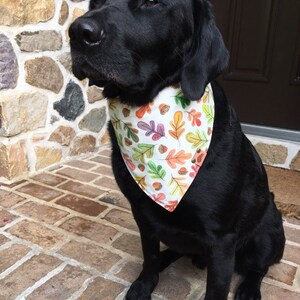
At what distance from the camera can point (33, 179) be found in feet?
7.90

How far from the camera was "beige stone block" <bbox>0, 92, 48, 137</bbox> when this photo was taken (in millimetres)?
2227

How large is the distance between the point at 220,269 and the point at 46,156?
5.62ft

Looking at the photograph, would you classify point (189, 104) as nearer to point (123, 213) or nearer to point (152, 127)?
point (152, 127)

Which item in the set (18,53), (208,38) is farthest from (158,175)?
(18,53)

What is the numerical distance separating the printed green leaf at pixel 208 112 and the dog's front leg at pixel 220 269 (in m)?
0.41

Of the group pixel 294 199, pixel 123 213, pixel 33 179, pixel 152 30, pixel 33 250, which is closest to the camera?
pixel 152 30

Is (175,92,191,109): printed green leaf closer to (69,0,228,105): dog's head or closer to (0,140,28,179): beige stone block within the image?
(69,0,228,105): dog's head

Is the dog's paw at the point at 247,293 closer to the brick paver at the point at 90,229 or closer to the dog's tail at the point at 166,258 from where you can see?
the dog's tail at the point at 166,258

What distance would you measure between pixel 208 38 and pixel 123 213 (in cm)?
120

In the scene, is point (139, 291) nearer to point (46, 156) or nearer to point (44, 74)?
point (46, 156)

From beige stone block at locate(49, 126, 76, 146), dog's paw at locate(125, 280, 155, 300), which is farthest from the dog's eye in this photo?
beige stone block at locate(49, 126, 76, 146)

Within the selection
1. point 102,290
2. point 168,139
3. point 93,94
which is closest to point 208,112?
point 168,139

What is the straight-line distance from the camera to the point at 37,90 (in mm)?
2402

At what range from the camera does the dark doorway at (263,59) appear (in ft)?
8.21
